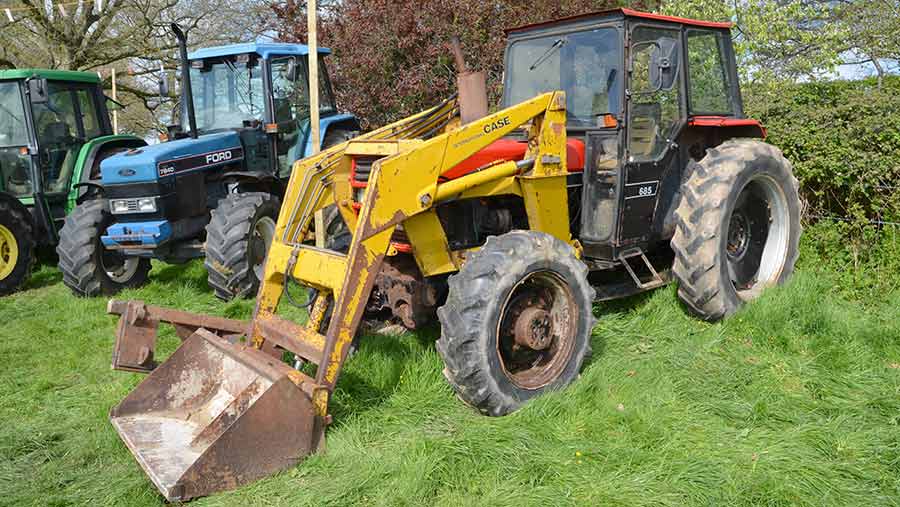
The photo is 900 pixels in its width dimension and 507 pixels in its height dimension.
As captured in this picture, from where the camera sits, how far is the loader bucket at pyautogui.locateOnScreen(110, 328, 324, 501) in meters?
3.18

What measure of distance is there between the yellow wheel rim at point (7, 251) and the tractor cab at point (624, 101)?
5.97m

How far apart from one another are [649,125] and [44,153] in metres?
7.33

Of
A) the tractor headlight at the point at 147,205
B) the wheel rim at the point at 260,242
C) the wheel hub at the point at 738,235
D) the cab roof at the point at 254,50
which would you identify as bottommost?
the wheel rim at the point at 260,242

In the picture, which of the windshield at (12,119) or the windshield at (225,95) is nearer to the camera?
the windshield at (225,95)

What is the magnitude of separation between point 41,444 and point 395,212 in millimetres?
2326

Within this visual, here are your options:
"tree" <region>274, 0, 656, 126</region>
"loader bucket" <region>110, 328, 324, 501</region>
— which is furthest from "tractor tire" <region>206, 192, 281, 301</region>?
"tree" <region>274, 0, 656, 126</region>

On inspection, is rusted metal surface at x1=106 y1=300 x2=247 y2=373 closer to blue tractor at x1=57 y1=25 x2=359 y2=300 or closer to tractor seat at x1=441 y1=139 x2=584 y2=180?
tractor seat at x1=441 y1=139 x2=584 y2=180

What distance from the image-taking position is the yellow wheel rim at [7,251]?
8.00m

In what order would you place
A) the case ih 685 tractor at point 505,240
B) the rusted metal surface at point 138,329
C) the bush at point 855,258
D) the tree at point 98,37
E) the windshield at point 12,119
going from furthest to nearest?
the tree at point 98,37
the windshield at point 12,119
the bush at point 855,258
the rusted metal surface at point 138,329
the case ih 685 tractor at point 505,240

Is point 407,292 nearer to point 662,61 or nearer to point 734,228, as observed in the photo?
point 662,61

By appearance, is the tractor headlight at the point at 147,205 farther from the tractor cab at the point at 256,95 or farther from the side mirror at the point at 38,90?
the side mirror at the point at 38,90

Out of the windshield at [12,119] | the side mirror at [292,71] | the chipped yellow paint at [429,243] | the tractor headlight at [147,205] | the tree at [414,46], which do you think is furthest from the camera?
the tree at [414,46]

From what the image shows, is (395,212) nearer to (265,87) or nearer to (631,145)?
(631,145)

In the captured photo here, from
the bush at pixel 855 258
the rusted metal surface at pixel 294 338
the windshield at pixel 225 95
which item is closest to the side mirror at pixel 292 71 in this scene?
the windshield at pixel 225 95
